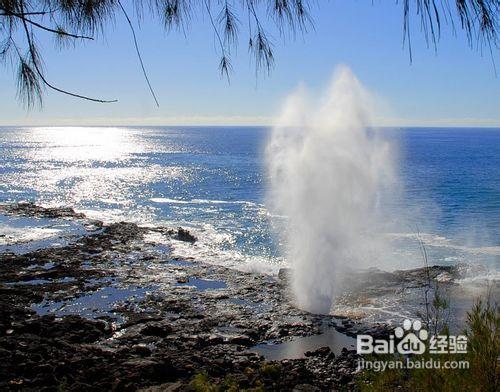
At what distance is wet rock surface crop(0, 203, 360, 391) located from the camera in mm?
12102

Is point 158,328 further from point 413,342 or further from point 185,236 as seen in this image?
point 185,236

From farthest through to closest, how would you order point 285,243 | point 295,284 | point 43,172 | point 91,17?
point 43,172
point 285,243
point 295,284
point 91,17

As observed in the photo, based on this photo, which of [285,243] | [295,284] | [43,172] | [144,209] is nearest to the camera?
[295,284]

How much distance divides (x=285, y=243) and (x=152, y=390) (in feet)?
79.4

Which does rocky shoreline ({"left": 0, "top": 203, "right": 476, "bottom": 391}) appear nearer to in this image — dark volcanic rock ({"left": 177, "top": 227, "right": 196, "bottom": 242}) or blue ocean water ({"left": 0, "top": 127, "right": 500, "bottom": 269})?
dark volcanic rock ({"left": 177, "top": 227, "right": 196, "bottom": 242})

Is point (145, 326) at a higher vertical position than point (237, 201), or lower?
lower

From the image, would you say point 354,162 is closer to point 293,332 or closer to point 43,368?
point 293,332

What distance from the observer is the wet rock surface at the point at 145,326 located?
39.7 ft

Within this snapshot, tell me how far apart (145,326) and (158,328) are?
29.4 inches

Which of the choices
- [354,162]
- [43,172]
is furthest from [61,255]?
[43,172]

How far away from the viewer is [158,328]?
16422 mm

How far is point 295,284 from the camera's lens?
23.1 metres

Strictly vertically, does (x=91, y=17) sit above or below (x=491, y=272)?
above

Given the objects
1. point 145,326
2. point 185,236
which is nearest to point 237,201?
point 185,236
